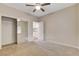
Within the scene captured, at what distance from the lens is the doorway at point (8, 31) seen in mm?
5506

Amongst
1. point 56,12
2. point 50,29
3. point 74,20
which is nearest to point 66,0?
point 74,20

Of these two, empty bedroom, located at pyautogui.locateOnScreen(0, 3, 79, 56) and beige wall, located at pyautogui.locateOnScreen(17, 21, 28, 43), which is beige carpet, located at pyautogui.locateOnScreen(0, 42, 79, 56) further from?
beige wall, located at pyautogui.locateOnScreen(17, 21, 28, 43)

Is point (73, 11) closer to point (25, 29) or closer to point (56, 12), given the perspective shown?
point (56, 12)

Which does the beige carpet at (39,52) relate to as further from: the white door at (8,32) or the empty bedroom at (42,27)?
the white door at (8,32)

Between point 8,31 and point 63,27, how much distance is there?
367 centimetres

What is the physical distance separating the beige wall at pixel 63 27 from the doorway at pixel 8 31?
2.48 meters

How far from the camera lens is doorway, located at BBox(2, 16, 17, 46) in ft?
18.1

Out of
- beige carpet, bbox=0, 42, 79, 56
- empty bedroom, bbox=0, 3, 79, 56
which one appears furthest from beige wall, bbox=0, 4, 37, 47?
beige carpet, bbox=0, 42, 79, 56

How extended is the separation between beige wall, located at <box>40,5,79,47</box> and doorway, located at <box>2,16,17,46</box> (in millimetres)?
2479

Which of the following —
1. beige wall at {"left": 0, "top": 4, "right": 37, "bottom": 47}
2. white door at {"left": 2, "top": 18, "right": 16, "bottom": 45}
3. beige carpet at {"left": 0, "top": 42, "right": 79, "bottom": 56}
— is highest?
beige wall at {"left": 0, "top": 4, "right": 37, "bottom": 47}

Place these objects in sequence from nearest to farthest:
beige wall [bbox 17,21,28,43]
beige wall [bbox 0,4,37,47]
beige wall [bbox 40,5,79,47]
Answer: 1. beige wall [bbox 0,4,37,47]
2. beige wall [bbox 40,5,79,47]
3. beige wall [bbox 17,21,28,43]

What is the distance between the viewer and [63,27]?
5.56 metres

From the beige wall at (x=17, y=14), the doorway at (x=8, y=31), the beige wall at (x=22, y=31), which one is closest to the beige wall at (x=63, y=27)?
the beige wall at (x=17, y=14)

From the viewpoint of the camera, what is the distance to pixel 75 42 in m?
4.86
